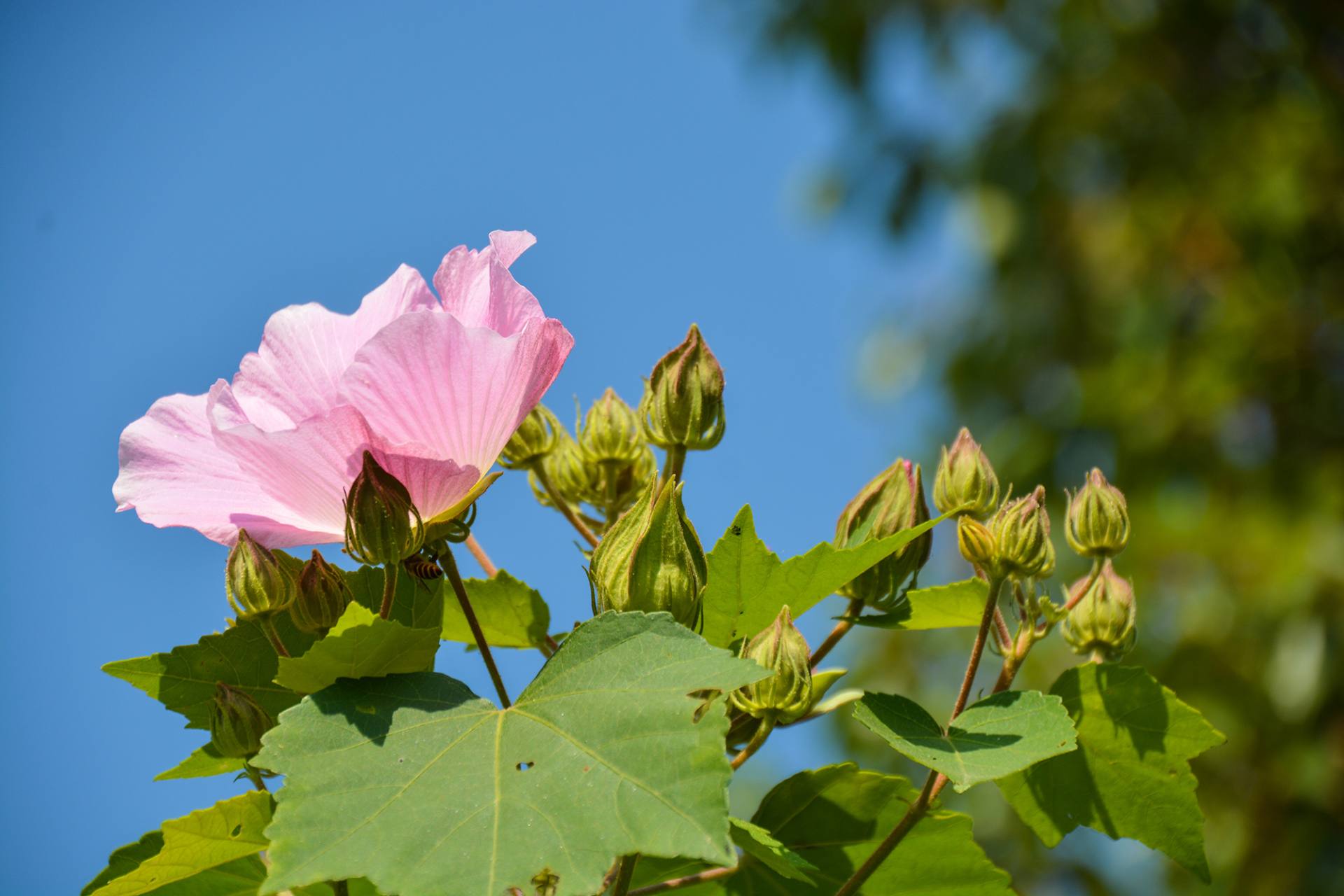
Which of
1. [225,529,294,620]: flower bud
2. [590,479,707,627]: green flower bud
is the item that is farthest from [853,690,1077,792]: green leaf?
[225,529,294,620]: flower bud

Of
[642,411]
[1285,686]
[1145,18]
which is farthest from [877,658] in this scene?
[642,411]

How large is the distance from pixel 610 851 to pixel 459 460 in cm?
28

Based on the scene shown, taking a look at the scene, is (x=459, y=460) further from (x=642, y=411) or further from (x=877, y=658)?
(x=877, y=658)

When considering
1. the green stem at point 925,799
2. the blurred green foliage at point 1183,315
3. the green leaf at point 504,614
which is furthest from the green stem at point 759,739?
the blurred green foliage at point 1183,315

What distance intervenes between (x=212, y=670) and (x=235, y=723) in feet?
0.24

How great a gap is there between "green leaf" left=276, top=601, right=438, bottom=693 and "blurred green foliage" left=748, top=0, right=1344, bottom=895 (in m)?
4.87

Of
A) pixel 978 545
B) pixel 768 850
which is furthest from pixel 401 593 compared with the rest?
pixel 978 545

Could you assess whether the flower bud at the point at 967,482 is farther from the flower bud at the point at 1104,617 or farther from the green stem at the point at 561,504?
the green stem at the point at 561,504

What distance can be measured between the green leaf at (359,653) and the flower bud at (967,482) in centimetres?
45

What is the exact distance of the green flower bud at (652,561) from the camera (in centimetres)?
78

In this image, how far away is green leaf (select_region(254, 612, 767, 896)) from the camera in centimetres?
63

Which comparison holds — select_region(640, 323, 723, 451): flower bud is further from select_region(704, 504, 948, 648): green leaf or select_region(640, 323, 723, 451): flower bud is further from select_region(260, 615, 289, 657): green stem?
select_region(260, 615, 289, 657): green stem

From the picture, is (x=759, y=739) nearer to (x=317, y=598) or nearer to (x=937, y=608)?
(x=937, y=608)

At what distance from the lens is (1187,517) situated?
20.1 feet
